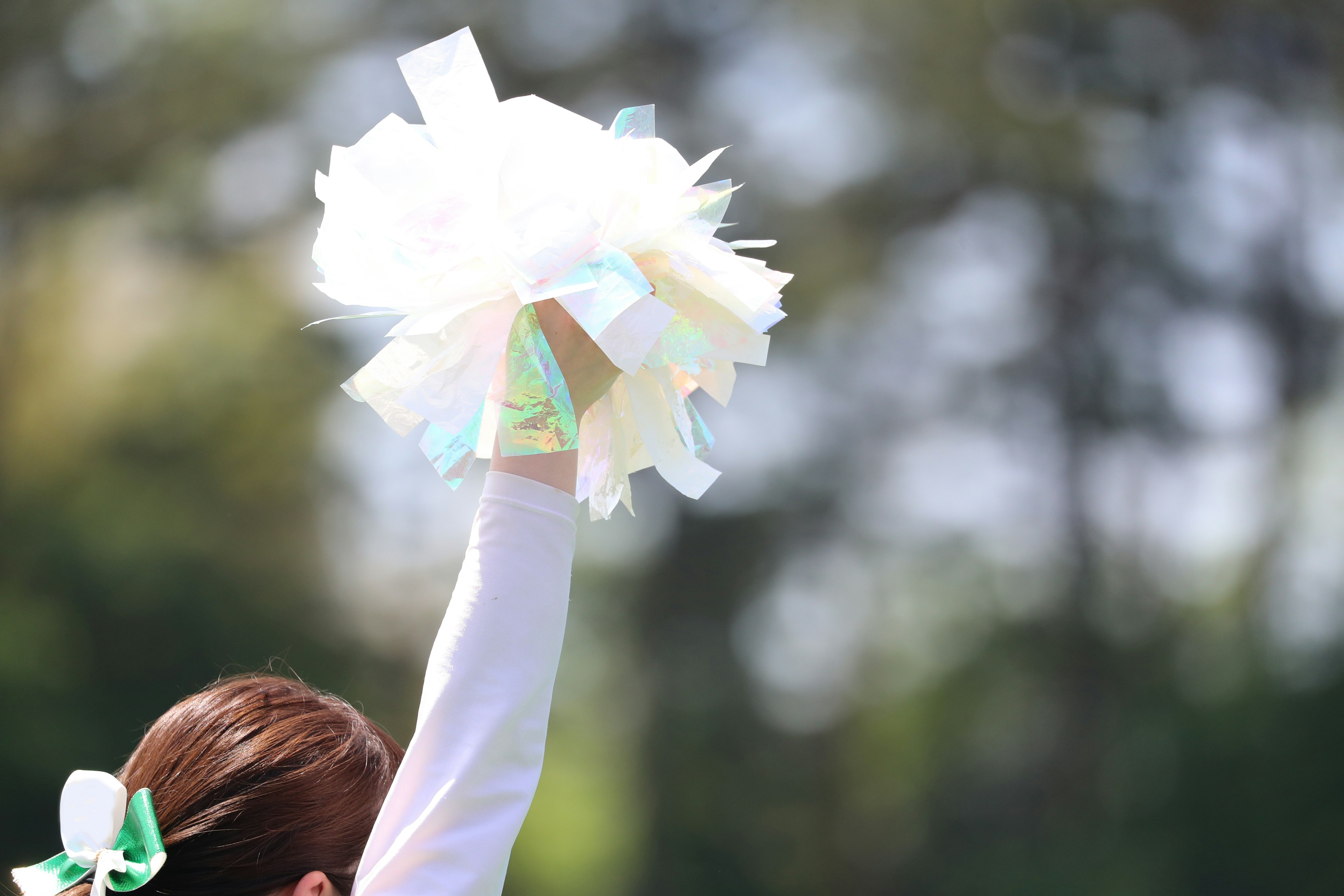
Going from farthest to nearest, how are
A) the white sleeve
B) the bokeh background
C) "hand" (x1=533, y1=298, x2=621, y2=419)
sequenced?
the bokeh background, "hand" (x1=533, y1=298, x2=621, y2=419), the white sleeve

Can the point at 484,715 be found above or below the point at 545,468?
below

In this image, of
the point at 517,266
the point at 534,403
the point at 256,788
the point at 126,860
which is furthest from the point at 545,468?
the point at 126,860

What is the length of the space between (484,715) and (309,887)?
0.35 meters

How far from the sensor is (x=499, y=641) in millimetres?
1050

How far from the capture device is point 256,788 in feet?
3.93

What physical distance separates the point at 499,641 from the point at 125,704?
10.6 metres

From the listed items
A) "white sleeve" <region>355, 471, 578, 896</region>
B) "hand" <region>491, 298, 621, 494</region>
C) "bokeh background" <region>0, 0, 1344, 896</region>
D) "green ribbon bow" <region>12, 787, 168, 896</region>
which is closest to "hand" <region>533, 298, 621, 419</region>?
"hand" <region>491, 298, 621, 494</region>

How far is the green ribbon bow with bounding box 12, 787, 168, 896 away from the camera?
3.76ft

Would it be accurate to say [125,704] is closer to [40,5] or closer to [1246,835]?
[40,5]

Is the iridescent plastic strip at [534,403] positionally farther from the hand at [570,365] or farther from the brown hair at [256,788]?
the brown hair at [256,788]

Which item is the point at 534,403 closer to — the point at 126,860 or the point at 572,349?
the point at 572,349

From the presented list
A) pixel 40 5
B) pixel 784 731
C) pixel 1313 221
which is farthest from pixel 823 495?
pixel 40 5

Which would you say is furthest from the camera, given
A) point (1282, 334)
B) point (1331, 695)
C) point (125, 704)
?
point (1282, 334)

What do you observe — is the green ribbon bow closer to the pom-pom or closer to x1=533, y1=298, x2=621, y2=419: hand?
the pom-pom
